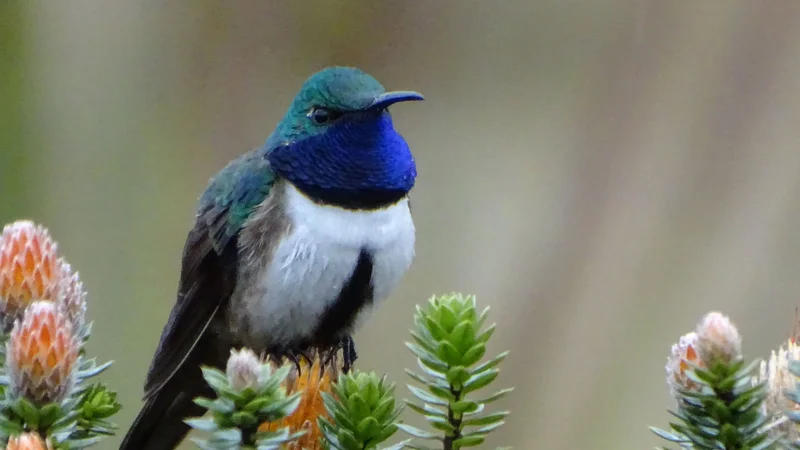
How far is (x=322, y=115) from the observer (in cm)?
113

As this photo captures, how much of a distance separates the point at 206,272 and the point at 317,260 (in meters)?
0.23

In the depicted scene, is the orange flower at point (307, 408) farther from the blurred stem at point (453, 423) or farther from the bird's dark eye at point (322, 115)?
the bird's dark eye at point (322, 115)

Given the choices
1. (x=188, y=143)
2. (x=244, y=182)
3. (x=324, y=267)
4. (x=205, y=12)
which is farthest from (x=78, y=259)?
(x=324, y=267)

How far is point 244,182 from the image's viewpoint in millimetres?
1148

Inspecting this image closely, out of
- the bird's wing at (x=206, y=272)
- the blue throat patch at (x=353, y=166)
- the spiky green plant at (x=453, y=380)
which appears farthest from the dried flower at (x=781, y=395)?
the bird's wing at (x=206, y=272)

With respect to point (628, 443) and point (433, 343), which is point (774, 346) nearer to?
point (628, 443)

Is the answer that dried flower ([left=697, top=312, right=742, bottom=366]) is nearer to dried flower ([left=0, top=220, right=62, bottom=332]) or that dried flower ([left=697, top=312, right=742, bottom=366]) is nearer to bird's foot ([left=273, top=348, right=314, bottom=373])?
dried flower ([left=0, top=220, right=62, bottom=332])

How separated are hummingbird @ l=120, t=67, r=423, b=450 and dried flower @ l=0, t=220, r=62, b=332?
50cm

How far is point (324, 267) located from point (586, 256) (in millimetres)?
949

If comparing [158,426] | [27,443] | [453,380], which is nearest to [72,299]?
[27,443]

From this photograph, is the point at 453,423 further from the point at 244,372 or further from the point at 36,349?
the point at 36,349

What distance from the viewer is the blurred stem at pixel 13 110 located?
182 cm

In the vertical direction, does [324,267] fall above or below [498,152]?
below

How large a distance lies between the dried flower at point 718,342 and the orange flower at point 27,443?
401 mm
